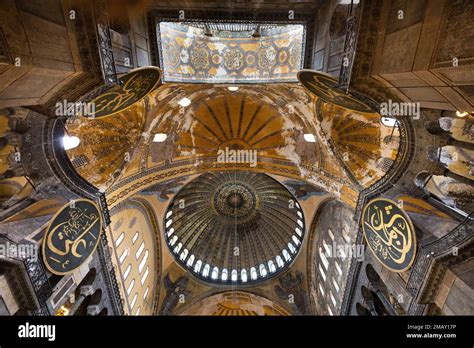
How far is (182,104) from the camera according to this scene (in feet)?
35.7

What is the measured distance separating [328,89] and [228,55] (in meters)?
4.22

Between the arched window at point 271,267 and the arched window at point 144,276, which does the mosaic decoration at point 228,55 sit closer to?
the arched window at point 144,276

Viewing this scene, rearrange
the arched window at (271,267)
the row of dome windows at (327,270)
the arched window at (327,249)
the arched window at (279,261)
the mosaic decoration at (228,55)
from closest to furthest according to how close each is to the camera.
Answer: the mosaic decoration at (228,55) → the row of dome windows at (327,270) → the arched window at (327,249) → the arched window at (279,261) → the arched window at (271,267)

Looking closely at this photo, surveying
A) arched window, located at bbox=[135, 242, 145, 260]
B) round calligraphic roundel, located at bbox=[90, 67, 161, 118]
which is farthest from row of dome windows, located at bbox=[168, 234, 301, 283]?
round calligraphic roundel, located at bbox=[90, 67, 161, 118]

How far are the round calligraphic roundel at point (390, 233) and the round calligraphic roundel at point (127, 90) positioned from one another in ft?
26.4

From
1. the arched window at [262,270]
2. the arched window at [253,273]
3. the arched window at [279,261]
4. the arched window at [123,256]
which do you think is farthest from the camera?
the arched window at [253,273]

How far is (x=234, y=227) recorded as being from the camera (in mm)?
20750

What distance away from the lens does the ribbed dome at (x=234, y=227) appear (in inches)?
714

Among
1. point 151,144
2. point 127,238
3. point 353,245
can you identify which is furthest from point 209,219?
point 353,245

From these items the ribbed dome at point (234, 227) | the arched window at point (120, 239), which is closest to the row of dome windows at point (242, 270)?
the ribbed dome at point (234, 227)

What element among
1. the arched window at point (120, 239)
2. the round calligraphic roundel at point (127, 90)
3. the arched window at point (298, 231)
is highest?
the round calligraphic roundel at point (127, 90)

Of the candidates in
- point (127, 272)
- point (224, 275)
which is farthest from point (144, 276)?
point (224, 275)

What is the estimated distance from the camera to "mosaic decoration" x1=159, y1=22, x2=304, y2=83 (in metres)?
8.19

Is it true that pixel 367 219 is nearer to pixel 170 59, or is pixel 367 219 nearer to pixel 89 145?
pixel 170 59
